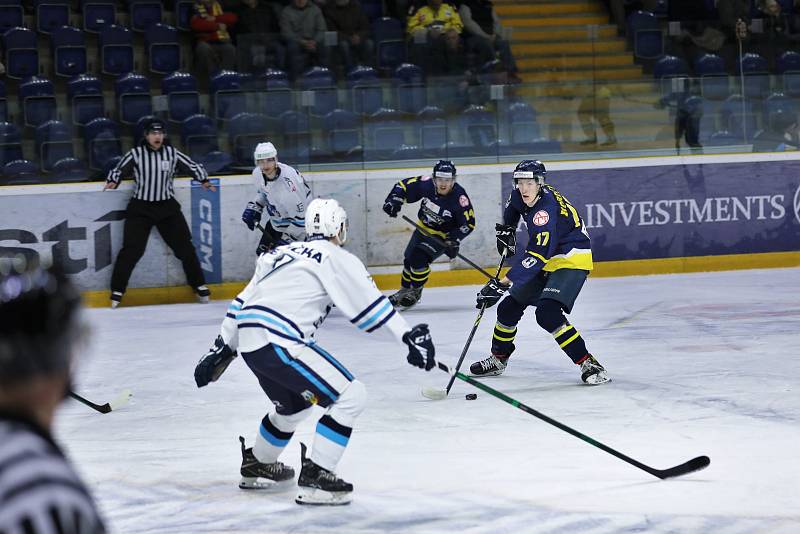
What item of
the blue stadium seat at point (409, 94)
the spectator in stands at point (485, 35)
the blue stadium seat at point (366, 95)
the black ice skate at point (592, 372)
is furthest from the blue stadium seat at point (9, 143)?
the black ice skate at point (592, 372)

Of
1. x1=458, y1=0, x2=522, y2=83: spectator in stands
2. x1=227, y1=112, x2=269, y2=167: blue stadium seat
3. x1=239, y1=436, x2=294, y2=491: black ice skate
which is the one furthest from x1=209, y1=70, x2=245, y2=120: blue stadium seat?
x1=239, y1=436, x2=294, y2=491: black ice skate

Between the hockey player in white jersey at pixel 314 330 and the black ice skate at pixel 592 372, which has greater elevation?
the hockey player in white jersey at pixel 314 330

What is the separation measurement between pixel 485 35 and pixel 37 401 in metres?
10.0

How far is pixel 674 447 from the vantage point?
504cm

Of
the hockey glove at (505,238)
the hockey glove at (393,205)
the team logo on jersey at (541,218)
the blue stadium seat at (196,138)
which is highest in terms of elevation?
the blue stadium seat at (196,138)

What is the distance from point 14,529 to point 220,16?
1018cm

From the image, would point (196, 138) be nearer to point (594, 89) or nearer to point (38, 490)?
point (594, 89)

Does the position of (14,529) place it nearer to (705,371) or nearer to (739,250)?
(705,371)

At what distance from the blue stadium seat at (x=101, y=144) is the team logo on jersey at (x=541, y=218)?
179 inches

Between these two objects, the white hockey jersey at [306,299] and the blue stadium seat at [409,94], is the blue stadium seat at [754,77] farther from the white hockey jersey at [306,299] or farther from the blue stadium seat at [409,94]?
the white hockey jersey at [306,299]

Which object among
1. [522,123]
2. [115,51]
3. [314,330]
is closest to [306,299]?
[314,330]

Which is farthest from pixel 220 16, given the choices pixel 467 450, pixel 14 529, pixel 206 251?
pixel 14 529

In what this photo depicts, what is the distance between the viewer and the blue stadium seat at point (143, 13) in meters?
11.4

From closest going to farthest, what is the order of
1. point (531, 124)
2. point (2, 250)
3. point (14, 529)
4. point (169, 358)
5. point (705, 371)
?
point (14, 529)
point (705, 371)
point (169, 358)
point (2, 250)
point (531, 124)
